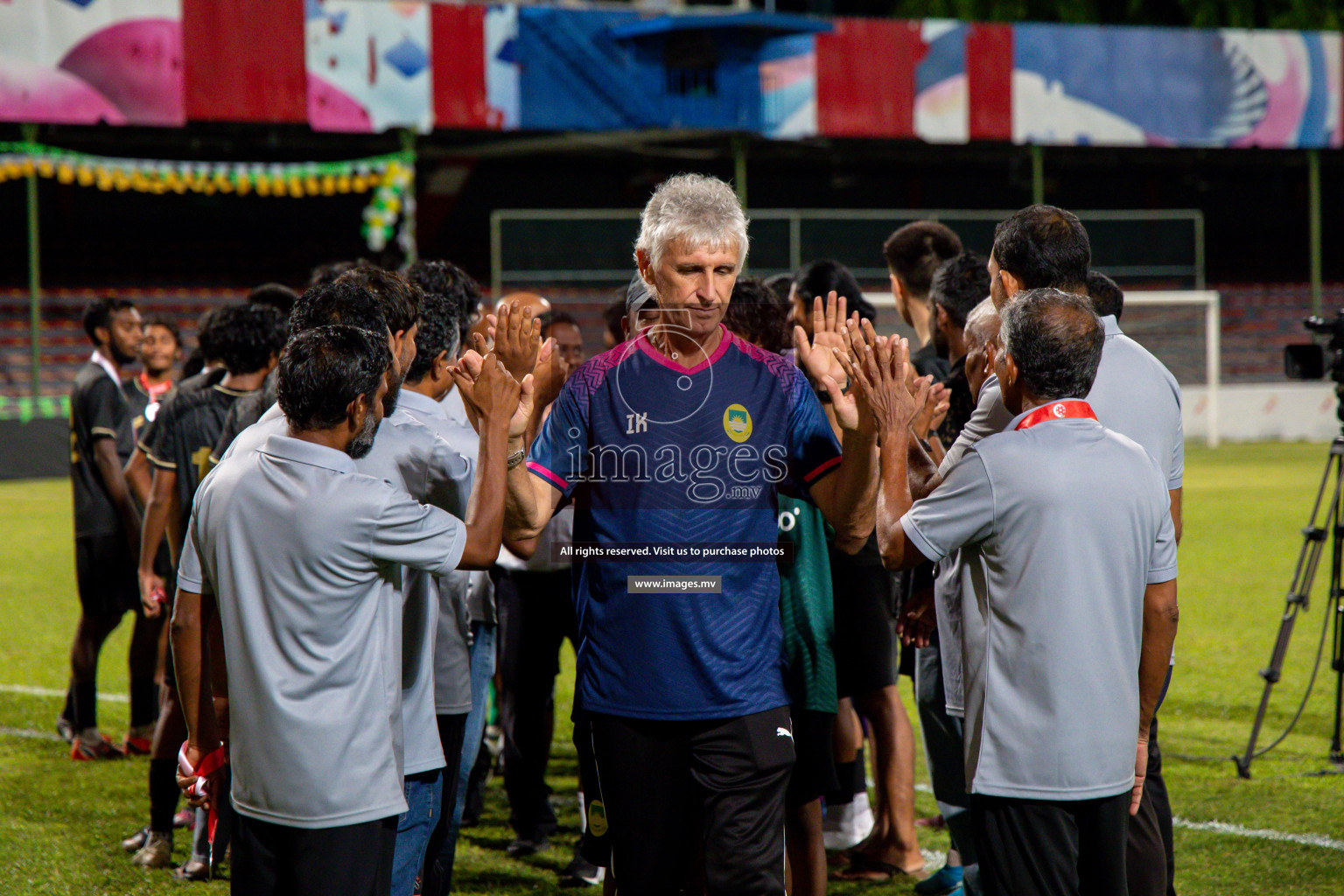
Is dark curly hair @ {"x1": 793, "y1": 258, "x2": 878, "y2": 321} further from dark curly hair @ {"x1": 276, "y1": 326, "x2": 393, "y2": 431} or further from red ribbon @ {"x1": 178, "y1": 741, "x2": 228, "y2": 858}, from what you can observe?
red ribbon @ {"x1": 178, "y1": 741, "x2": 228, "y2": 858}

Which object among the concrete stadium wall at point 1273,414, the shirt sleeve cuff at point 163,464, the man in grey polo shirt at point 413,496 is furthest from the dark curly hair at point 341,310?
the concrete stadium wall at point 1273,414

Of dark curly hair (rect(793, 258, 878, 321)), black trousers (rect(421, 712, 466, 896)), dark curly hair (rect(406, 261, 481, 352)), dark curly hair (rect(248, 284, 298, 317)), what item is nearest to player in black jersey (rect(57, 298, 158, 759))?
dark curly hair (rect(248, 284, 298, 317))

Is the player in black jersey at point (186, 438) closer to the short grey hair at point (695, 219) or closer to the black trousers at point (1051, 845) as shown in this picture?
the short grey hair at point (695, 219)

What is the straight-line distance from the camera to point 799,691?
3.35 metres

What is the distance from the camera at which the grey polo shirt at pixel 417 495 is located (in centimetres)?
294

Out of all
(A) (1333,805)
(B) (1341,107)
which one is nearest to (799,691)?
(A) (1333,805)

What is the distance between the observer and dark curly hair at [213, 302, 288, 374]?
4543mm

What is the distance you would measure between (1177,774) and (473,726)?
→ 330cm

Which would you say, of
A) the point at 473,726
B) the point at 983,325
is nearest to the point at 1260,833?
the point at 983,325

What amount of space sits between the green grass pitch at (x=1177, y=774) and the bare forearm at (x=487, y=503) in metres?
2.09

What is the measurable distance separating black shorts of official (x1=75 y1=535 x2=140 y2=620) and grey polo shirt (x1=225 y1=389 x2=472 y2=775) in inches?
147

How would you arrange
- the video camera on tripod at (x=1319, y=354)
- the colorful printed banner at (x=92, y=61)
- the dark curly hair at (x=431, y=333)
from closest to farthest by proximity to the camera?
1. the dark curly hair at (x=431, y=333)
2. the video camera on tripod at (x=1319, y=354)
3. the colorful printed banner at (x=92, y=61)

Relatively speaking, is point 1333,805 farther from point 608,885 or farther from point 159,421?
point 159,421

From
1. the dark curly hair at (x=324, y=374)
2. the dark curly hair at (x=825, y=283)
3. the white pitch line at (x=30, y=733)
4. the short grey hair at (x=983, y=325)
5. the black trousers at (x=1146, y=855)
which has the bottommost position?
the white pitch line at (x=30, y=733)
